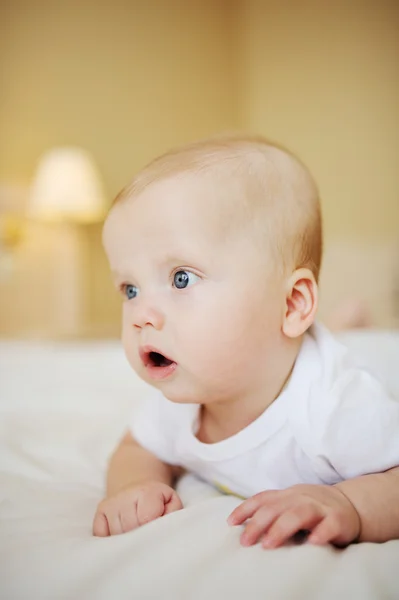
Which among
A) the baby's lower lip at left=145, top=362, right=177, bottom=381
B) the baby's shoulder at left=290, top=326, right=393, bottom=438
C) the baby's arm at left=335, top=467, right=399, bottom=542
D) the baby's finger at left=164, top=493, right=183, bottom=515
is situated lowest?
the baby's finger at left=164, top=493, right=183, bottom=515

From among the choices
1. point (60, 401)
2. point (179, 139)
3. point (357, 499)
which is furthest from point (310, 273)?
point (179, 139)

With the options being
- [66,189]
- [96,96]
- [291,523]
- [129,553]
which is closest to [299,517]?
[291,523]

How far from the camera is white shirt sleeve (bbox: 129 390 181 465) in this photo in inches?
30.0

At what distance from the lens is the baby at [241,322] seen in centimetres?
58

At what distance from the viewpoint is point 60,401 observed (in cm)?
115

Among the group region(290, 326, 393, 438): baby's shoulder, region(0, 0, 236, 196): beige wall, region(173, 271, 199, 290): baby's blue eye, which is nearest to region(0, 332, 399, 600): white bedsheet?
region(290, 326, 393, 438): baby's shoulder

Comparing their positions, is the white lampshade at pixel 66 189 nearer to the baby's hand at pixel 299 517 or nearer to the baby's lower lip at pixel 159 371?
the baby's lower lip at pixel 159 371

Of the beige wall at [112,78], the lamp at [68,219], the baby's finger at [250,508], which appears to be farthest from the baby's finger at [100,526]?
the beige wall at [112,78]

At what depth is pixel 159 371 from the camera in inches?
24.0

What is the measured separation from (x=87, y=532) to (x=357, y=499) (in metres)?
0.27

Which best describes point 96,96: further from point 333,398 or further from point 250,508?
point 250,508

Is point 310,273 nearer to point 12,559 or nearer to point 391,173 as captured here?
point 12,559

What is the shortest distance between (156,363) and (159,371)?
0.02 meters

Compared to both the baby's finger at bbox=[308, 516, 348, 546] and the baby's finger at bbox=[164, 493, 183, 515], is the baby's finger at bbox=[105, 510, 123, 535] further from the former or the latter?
the baby's finger at bbox=[308, 516, 348, 546]
